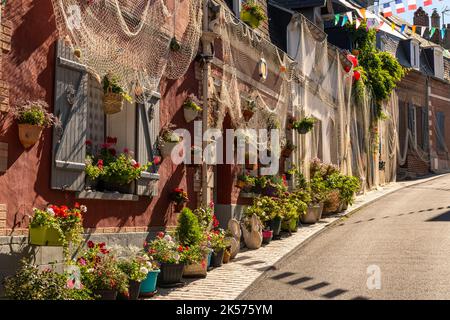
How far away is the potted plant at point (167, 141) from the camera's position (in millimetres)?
10234

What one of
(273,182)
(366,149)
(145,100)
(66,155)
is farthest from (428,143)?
(66,155)

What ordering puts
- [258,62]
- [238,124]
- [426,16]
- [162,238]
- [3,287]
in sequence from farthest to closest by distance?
[426,16] → [258,62] → [238,124] → [162,238] → [3,287]

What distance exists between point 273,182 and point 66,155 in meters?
7.20

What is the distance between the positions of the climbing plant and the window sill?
49.6 ft

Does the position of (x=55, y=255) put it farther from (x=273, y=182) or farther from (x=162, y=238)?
(x=273, y=182)

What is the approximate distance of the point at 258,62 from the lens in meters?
14.3

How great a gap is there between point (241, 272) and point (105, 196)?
8.77 ft

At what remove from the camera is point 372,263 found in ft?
32.9

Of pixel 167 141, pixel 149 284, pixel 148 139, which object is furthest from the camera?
pixel 167 141

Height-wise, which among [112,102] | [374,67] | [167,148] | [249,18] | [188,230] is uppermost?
[374,67]

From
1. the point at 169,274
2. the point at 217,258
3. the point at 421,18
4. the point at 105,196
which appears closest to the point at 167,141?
the point at 105,196

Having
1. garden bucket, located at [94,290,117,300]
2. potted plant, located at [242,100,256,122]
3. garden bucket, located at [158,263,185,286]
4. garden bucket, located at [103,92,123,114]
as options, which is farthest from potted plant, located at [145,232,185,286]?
potted plant, located at [242,100,256,122]

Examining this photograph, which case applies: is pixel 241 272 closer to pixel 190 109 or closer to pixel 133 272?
pixel 133 272

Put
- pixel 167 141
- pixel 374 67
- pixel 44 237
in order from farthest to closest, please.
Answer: pixel 374 67 → pixel 167 141 → pixel 44 237
